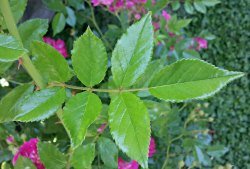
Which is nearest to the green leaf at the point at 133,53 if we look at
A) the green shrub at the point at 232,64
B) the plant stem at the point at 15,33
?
the plant stem at the point at 15,33

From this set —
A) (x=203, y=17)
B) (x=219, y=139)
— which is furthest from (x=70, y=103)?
(x=203, y=17)

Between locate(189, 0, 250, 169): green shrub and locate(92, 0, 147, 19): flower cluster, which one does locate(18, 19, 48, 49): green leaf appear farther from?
locate(189, 0, 250, 169): green shrub

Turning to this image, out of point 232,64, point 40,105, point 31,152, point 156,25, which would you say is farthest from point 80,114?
point 232,64

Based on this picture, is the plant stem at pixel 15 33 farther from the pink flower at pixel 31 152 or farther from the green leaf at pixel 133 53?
the pink flower at pixel 31 152

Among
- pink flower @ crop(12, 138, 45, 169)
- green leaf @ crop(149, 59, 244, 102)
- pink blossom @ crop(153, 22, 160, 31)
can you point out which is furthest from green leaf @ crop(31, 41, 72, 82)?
pink blossom @ crop(153, 22, 160, 31)

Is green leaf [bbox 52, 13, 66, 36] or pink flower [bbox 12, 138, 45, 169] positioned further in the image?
green leaf [bbox 52, 13, 66, 36]
